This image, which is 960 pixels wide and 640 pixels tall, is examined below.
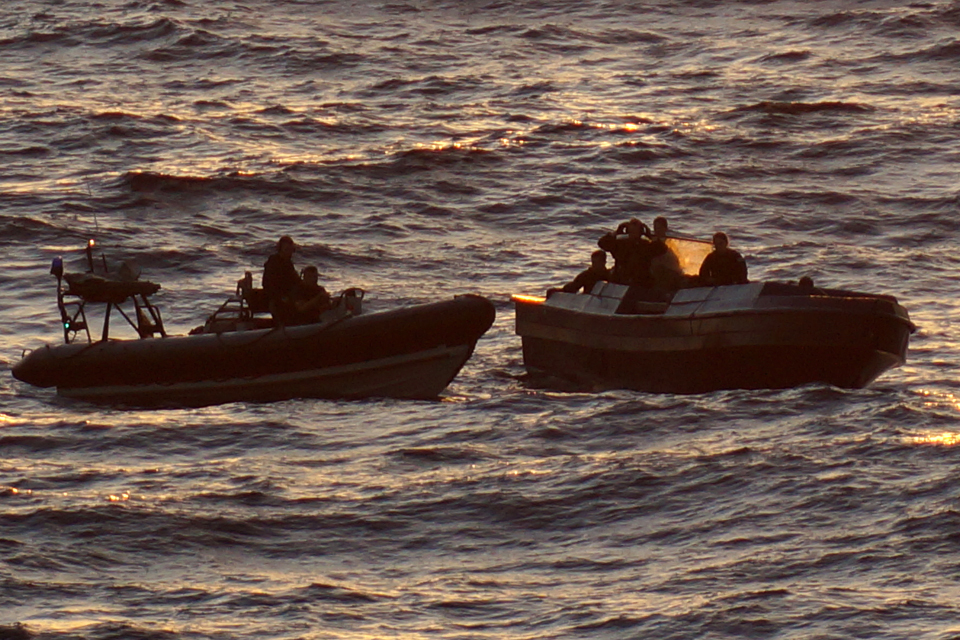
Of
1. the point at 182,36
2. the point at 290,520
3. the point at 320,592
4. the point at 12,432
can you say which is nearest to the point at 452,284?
the point at 12,432

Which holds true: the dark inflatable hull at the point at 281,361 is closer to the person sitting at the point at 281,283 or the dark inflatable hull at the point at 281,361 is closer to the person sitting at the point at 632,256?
the person sitting at the point at 281,283

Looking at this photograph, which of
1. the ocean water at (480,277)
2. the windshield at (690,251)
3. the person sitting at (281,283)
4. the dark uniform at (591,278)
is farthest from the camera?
the windshield at (690,251)

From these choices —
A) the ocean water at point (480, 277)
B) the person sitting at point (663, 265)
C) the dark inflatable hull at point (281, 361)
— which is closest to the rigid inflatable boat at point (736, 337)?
the ocean water at point (480, 277)

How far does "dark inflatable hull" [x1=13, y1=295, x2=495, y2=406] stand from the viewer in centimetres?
2127

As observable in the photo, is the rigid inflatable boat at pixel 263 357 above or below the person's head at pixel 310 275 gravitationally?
below

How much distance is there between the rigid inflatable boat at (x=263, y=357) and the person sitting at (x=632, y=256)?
5.86 ft

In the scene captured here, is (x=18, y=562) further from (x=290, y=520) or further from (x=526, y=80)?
(x=526, y=80)

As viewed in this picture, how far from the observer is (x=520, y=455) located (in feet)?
64.5

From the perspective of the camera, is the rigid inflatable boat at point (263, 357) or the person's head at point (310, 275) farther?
the person's head at point (310, 275)

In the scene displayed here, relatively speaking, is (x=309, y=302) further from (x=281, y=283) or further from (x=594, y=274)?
(x=594, y=274)

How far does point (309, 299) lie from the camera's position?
21531mm

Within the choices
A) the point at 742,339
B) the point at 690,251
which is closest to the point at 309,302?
the point at 742,339

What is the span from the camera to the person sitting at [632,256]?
22.6 metres

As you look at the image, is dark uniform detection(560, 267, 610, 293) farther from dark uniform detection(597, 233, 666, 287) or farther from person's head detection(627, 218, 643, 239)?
person's head detection(627, 218, 643, 239)
